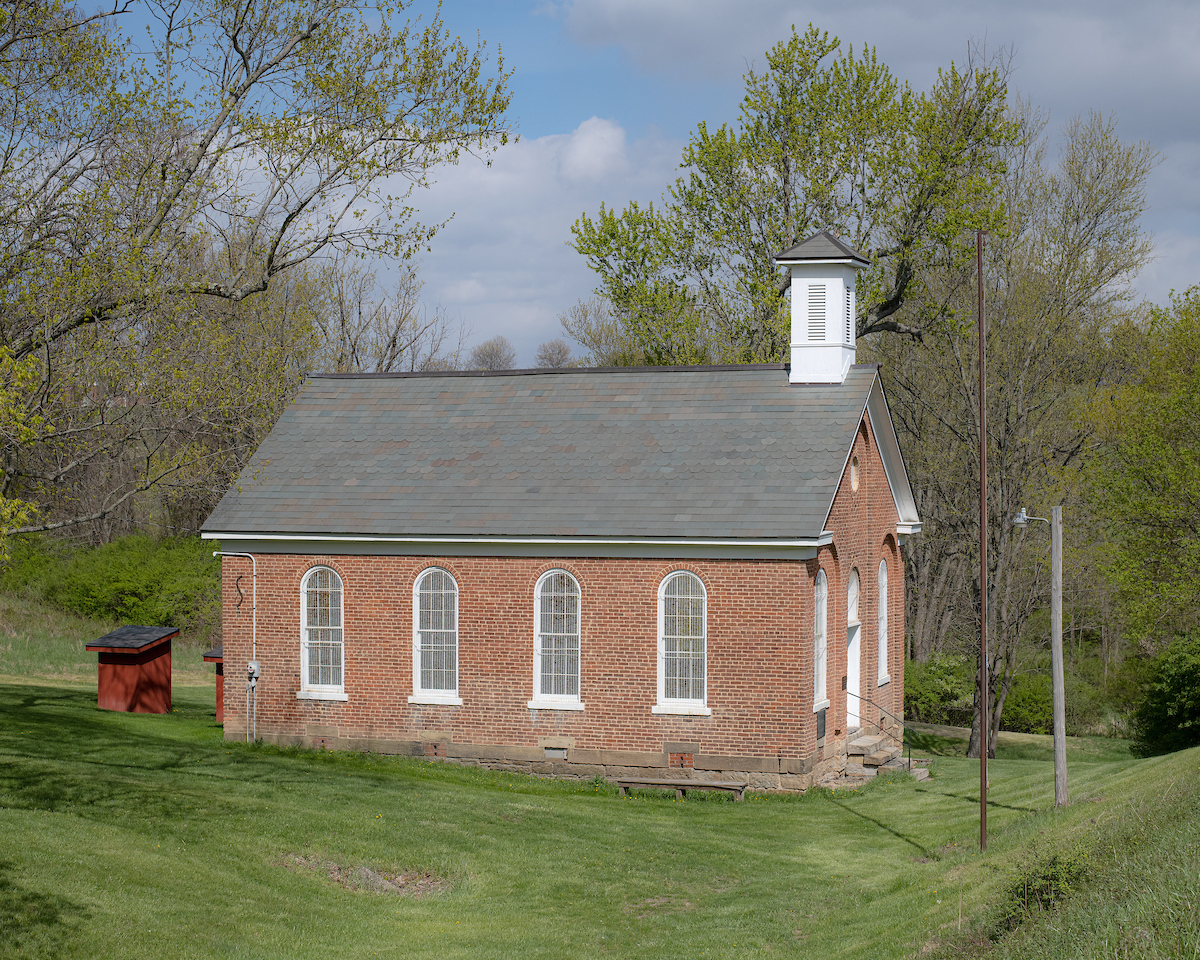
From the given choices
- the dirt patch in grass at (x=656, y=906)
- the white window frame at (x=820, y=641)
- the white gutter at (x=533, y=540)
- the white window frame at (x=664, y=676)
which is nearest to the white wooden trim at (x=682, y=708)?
the white window frame at (x=664, y=676)

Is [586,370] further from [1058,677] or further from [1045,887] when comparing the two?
[1045,887]

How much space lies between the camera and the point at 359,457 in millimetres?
24812

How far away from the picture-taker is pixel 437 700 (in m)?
22.9

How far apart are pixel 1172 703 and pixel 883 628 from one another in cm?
1057

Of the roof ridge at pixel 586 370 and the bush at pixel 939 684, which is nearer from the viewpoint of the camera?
the roof ridge at pixel 586 370

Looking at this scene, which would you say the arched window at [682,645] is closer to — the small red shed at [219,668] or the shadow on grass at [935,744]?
the small red shed at [219,668]

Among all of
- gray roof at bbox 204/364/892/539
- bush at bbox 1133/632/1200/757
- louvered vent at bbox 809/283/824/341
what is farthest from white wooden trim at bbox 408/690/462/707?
bush at bbox 1133/632/1200/757

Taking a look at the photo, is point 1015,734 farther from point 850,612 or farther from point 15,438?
point 15,438

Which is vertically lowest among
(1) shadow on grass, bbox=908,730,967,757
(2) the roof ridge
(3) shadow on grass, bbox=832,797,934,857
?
(1) shadow on grass, bbox=908,730,967,757

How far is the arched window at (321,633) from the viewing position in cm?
2355

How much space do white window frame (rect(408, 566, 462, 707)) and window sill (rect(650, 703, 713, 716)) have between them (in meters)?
3.86

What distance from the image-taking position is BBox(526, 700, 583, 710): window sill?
22109 millimetres

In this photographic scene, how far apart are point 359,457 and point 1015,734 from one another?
27.2 meters

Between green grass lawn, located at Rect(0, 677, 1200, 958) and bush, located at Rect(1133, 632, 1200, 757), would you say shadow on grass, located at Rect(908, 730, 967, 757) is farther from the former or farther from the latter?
green grass lawn, located at Rect(0, 677, 1200, 958)
